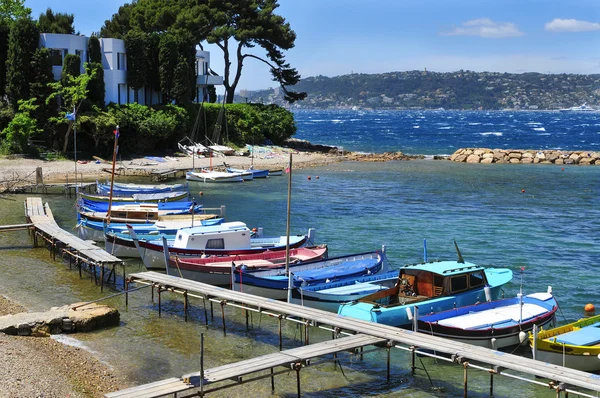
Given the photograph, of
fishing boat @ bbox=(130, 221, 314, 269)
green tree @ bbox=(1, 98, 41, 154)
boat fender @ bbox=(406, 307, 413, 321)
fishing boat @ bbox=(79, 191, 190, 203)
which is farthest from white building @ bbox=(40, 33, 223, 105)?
boat fender @ bbox=(406, 307, 413, 321)

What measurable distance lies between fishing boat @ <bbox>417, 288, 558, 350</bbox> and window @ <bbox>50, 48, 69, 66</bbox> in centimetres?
5785

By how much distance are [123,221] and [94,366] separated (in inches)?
828

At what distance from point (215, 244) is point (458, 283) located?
12.3 metres

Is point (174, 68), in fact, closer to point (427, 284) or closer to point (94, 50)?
point (94, 50)

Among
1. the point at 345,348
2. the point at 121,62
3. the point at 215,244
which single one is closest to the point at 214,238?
the point at 215,244

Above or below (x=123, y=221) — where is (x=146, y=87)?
above

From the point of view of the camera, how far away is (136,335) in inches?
1010

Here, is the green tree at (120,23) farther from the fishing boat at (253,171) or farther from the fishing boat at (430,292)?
the fishing boat at (430,292)

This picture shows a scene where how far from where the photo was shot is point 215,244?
3550 cm

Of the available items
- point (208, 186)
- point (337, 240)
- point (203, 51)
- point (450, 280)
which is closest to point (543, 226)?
point (337, 240)

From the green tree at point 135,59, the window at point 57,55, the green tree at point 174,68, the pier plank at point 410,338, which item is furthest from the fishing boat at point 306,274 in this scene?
the green tree at point 174,68

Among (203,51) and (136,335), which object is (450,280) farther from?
(203,51)

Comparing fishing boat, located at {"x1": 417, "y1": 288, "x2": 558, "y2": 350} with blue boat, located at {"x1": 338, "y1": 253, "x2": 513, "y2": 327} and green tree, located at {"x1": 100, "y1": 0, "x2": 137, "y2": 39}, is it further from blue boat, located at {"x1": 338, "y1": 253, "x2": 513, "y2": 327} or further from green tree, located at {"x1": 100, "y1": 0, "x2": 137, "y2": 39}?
green tree, located at {"x1": 100, "y1": 0, "x2": 137, "y2": 39}

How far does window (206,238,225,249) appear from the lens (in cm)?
3534
